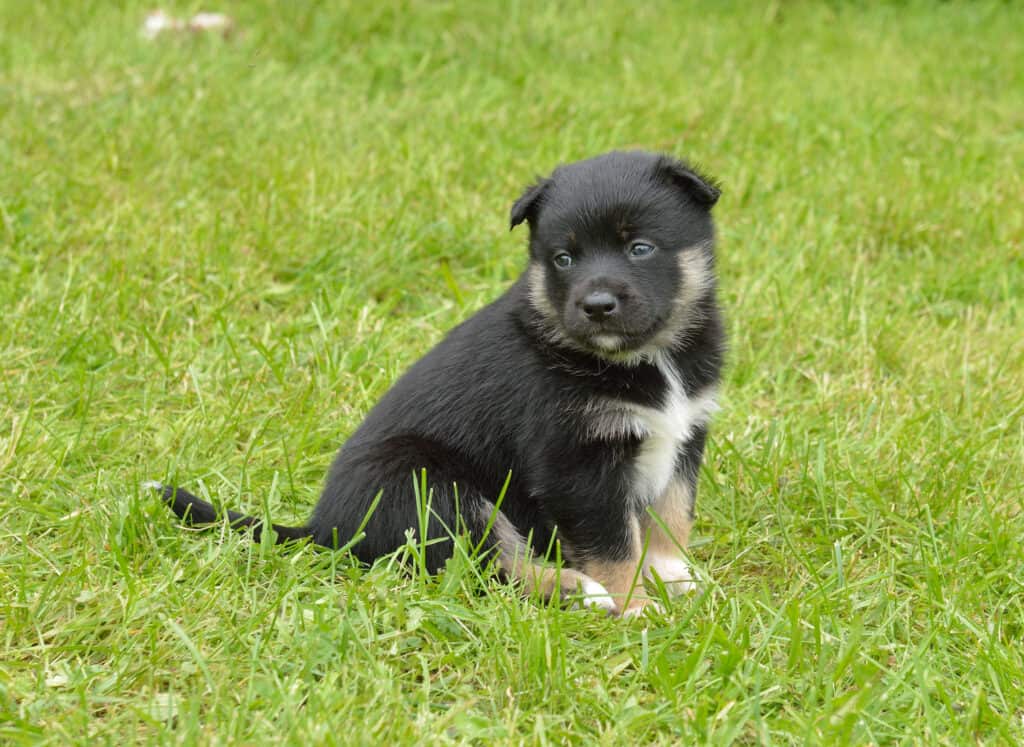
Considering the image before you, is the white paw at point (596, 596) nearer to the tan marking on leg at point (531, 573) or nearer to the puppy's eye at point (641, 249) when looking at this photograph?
the tan marking on leg at point (531, 573)

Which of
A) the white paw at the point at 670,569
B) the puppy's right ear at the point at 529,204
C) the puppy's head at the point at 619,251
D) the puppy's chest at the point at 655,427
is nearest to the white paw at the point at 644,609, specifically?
the white paw at the point at 670,569

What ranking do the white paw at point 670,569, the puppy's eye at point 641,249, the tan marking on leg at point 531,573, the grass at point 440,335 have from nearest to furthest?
1. the grass at point 440,335
2. the tan marking on leg at point 531,573
3. the puppy's eye at point 641,249
4. the white paw at point 670,569

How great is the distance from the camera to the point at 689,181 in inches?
140

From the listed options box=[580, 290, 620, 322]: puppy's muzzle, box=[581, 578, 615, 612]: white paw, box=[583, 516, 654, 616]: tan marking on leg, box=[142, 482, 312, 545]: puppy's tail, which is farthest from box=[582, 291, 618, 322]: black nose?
box=[142, 482, 312, 545]: puppy's tail

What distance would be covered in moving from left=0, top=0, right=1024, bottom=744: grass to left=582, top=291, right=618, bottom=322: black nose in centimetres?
82

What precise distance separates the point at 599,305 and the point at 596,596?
0.82m

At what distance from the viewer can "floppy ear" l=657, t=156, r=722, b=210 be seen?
3531 mm

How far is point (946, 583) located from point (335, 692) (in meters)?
1.86

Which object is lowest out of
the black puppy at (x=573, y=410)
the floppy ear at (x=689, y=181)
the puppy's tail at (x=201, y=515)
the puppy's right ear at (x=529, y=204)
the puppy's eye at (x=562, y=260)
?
the puppy's tail at (x=201, y=515)

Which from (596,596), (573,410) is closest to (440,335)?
(573,410)

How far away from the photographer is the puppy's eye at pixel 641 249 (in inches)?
137

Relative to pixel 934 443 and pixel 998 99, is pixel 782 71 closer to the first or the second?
pixel 998 99

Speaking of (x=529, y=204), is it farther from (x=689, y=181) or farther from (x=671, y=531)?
(x=671, y=531)

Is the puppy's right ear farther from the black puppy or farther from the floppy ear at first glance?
the floppy ear
